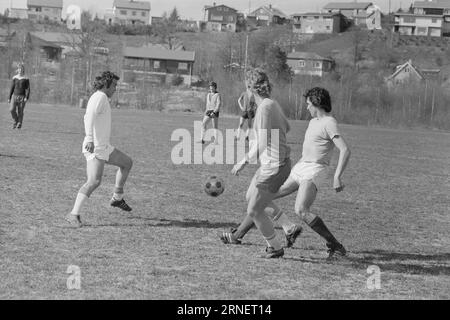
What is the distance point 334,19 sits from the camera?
151 m

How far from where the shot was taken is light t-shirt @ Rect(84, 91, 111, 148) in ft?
29.6

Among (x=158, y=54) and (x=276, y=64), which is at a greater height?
(x=158, y=54)

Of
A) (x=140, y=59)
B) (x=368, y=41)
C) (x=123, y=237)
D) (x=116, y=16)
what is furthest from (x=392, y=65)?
(x=123, y=237)

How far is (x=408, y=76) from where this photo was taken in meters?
69.5

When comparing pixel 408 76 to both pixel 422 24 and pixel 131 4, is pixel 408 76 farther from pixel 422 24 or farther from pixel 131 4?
pixel 131 4

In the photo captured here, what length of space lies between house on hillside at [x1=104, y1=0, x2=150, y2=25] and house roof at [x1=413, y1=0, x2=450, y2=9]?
68.3 metres

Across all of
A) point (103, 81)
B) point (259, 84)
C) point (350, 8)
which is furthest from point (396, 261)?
point (350, 8)

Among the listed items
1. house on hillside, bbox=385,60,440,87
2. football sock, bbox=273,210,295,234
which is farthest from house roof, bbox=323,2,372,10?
football sock, bbox=273,210,295,234

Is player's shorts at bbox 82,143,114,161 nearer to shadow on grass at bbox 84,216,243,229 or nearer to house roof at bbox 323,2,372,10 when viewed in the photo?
shadow on grass at bbox 84,216,243,229

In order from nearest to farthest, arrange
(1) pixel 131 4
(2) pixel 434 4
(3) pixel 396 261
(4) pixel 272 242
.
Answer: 1. (4) pixel 272 242
2. (3) pixel 396 261
3. (2) pixel 434 4
4. (1) pixel 131 4

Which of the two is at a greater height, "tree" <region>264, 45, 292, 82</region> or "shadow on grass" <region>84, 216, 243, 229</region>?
"tree" <region>264, 45, 292, 82</region>

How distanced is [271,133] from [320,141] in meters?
0.64

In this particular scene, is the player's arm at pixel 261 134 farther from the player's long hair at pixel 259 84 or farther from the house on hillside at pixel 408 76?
the house on hillside at pixel 408 76

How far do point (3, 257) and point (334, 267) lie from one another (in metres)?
3.34
